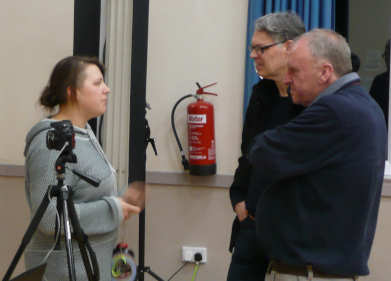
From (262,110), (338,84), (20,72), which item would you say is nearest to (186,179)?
(262,110)

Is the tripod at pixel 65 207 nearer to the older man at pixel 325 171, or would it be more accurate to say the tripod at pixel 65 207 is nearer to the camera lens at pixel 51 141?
the camera lens at pixel 51 141

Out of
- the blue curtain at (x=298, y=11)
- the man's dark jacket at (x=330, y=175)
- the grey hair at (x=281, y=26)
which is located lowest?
the man's dark jacket at (x=330, y=175)

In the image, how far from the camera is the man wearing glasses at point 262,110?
171cm

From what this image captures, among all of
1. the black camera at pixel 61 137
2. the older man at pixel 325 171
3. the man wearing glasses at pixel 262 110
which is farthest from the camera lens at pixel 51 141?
the man wearing glasses at pixel 262 110

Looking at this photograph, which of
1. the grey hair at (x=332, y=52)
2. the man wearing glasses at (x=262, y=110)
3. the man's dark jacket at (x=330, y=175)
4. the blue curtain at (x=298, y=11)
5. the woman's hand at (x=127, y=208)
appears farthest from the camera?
the blue curtain at (x=298, y=11)

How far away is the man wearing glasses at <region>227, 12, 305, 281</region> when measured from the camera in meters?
1.71

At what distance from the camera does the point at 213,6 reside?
267 centimetres

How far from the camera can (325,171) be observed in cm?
125

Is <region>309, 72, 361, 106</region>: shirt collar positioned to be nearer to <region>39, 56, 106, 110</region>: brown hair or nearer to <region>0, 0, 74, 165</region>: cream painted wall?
<region>39, 56, 106, 110</region>: brown hair

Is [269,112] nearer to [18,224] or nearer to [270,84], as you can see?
[270,84]

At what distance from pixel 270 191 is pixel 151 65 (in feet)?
5.25

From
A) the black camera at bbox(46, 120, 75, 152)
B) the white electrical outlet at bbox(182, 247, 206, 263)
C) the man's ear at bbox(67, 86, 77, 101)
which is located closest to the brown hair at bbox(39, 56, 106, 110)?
the man's ear at bbox(67, 86, 77, 101)

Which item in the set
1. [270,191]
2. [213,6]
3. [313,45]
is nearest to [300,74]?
[313,45]

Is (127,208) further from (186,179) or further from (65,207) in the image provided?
A: (186,179)
